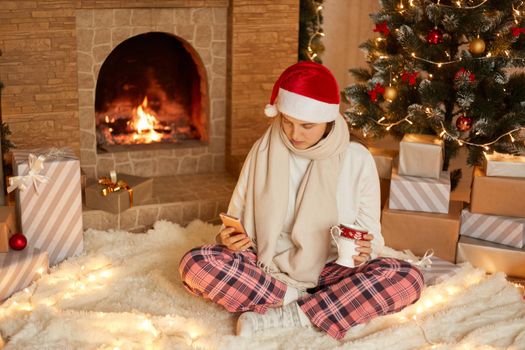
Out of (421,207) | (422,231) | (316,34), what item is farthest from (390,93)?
(316,34)

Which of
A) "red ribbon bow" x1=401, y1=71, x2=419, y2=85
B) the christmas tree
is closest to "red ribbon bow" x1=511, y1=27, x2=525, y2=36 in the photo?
the christmas tree

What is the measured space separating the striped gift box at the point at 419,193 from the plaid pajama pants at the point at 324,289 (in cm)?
68

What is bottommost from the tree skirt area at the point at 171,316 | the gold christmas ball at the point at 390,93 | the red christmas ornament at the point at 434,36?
the tree skirt area at the point at 171,316

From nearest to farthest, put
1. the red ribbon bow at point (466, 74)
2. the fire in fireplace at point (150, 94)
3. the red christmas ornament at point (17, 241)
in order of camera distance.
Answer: the red christmas ornament at point (17, 241), the red ribbon bow at point (466, 74), the fire in fireplace at point (150, 94)

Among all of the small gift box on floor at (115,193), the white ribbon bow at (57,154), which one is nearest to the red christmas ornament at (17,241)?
the white ribbon bow at (57,154)

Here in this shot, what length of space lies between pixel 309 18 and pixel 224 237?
1794 mm

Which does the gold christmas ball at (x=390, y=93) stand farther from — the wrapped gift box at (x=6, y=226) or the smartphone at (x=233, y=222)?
the wrapped gift box at (x=6, y=226)

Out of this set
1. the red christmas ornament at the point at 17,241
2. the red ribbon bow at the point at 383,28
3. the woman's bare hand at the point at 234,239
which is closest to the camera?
the woman's bare hand at the point at 234,239

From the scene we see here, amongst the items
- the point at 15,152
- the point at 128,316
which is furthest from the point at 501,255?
the point at 15,152

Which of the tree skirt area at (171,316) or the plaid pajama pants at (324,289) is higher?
the plaid pajama pants at (324,289)

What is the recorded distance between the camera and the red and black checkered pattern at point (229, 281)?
2.34m

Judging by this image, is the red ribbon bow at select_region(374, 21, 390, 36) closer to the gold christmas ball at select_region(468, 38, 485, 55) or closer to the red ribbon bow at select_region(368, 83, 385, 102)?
the red ribbon bow at select_region(368, 83, 385, 102)

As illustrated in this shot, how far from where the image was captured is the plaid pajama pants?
2.32 meters

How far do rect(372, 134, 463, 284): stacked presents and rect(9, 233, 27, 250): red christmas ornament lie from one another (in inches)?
57.3
